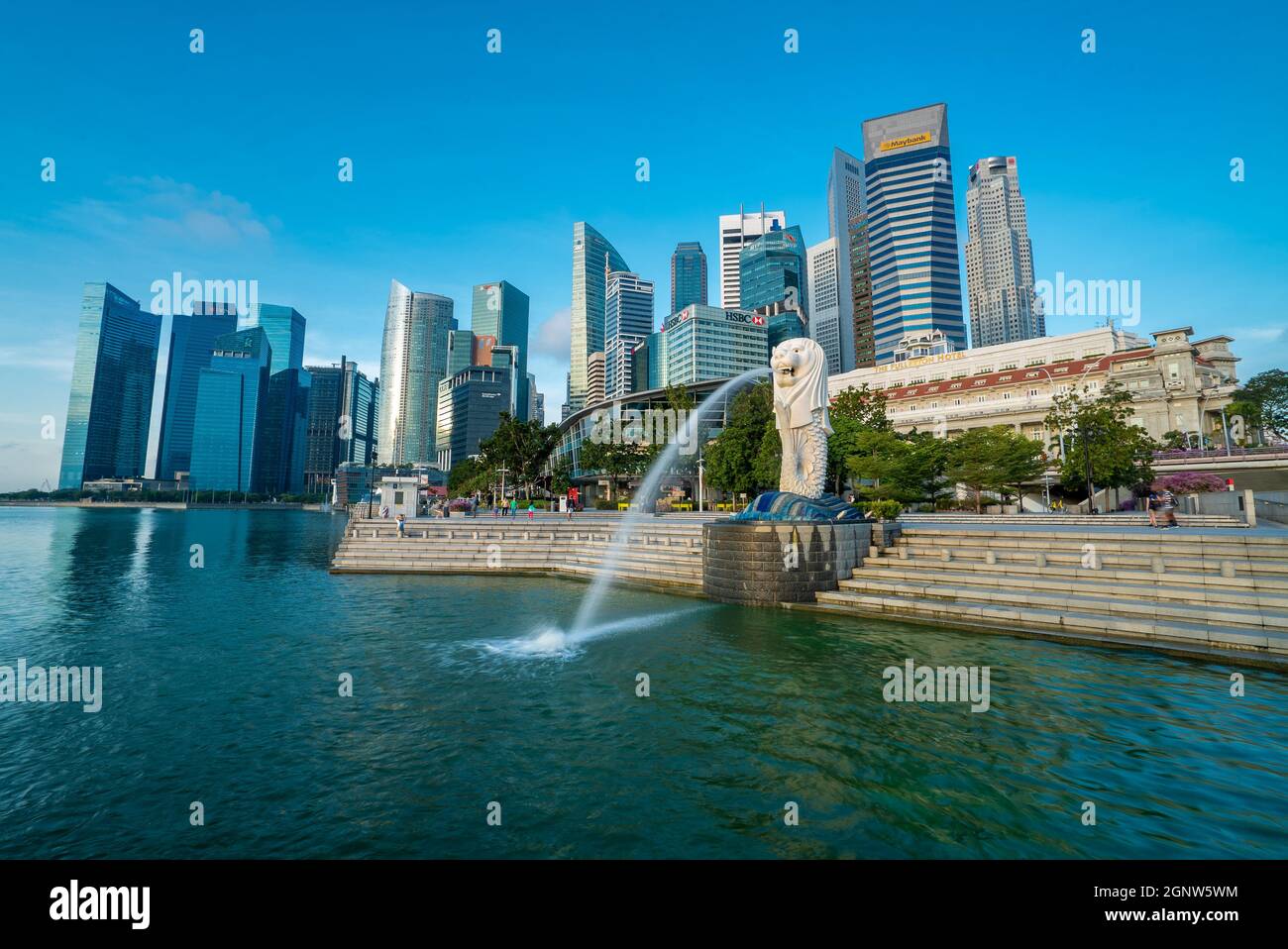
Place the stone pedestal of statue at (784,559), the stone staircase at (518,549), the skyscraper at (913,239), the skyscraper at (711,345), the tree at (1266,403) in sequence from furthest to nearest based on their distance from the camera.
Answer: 1. the skyscraper at (711,345)
2. the skyscraper at (913,239)
3. the tree at (1266,403)
4. the stone staircase at (518,549)
5. the stone pedestal of statue at (784,559)

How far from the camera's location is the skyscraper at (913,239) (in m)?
146

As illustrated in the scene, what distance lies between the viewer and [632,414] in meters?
86.5

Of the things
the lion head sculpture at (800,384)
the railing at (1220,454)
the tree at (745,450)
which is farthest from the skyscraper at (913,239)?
the lion head sculpture at (800,384)

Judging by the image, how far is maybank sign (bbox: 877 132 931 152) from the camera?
16100 cm

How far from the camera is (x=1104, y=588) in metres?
14.9

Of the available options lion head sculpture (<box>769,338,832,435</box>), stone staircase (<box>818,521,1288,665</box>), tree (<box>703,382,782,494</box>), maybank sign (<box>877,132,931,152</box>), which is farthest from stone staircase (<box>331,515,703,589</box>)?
maybank sign (<box>877,132,931,152</box>)

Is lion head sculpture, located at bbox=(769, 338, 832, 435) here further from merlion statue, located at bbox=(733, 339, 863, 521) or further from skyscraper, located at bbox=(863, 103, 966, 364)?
skyscraper, located at bbox=(863, 103, 966, 364)

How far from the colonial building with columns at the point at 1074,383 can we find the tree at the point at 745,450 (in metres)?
24.5

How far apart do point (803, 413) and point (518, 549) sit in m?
16.7

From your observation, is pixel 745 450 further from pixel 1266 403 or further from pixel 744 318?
pixel 744 318

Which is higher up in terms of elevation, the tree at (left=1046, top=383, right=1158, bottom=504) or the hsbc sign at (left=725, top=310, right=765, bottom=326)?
the hsbc sign at (left=725, top=310, right=765, bottom=326)

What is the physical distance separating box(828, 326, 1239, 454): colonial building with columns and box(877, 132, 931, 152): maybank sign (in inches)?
3808

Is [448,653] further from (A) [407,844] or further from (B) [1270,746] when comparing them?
(B) [1270,746]

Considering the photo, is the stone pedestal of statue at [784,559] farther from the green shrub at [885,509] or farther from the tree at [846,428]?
the tree at [846,428]
